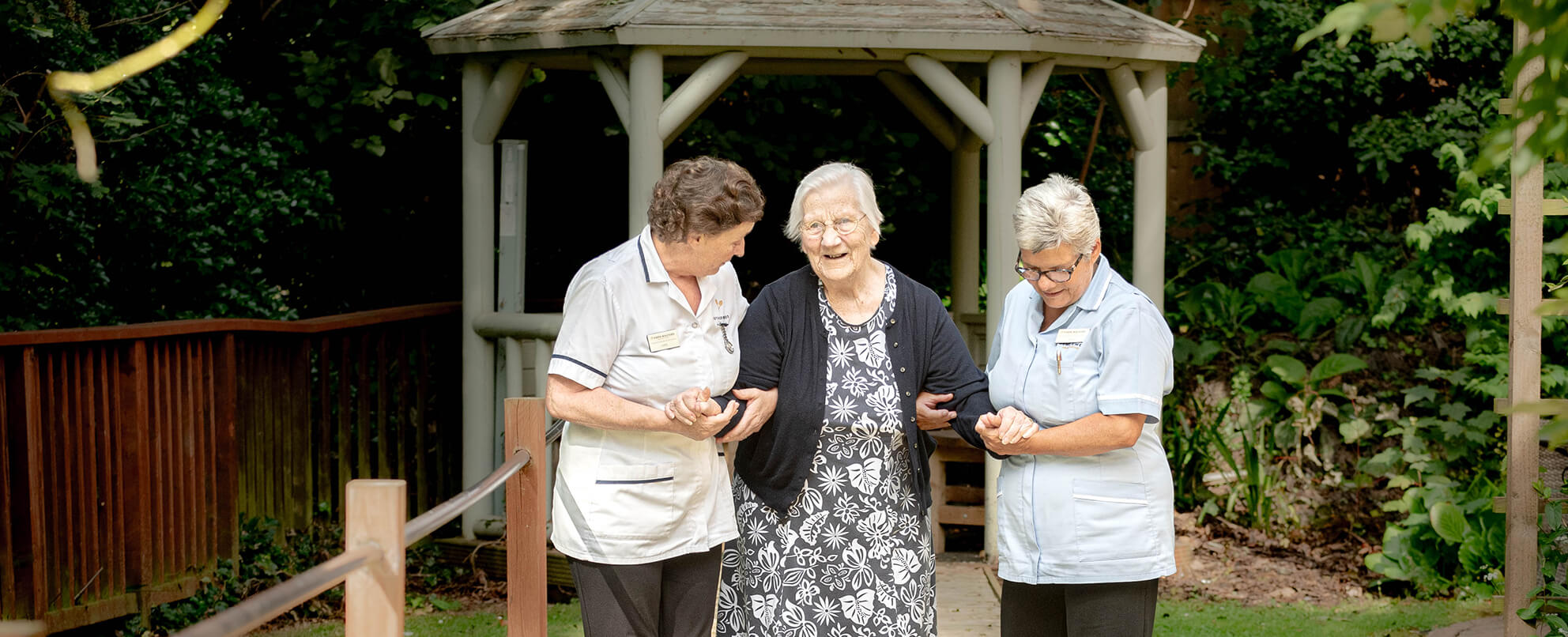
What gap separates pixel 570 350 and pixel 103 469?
3013mm

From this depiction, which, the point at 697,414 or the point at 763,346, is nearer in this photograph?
the point at 697,414

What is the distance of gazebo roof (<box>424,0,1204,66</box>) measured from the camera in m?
5.73

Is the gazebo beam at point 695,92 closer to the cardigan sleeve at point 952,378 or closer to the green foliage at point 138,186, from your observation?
the green foliage at point 138,186

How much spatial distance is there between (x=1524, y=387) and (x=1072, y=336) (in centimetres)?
217

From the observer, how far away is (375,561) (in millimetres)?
2316

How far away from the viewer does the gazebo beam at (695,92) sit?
19.1 feet

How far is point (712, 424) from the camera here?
9.91 feet

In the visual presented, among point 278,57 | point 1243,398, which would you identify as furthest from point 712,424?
point 278,57

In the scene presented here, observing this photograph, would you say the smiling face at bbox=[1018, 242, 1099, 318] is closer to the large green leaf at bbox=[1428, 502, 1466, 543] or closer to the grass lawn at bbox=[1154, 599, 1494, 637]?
the grass lawn at bbox=[1154, 599, 1494, 637]

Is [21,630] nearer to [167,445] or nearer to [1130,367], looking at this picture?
[1130,367]

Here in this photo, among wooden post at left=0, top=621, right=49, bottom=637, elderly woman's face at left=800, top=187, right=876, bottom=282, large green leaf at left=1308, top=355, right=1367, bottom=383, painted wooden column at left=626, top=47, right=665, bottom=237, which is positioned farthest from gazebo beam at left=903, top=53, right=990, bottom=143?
wooden post at left=0, top=621, right=49, bottom=637

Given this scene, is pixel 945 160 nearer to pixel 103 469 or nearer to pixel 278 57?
pixel 278 57

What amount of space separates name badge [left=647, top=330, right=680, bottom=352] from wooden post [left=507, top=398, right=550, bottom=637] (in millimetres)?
433

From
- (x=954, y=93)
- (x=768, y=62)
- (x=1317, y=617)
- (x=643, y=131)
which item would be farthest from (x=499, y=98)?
(x=1317, y=617)
